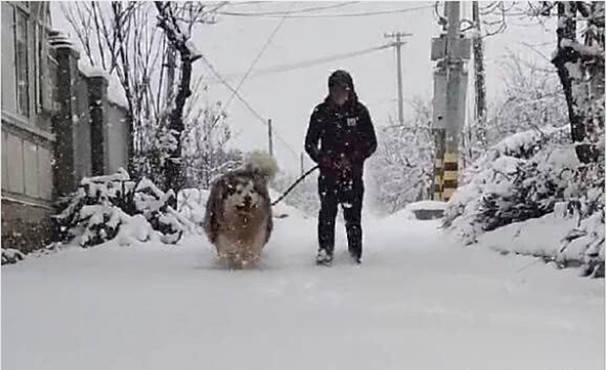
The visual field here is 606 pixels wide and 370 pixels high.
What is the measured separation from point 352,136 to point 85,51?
8.30 meters

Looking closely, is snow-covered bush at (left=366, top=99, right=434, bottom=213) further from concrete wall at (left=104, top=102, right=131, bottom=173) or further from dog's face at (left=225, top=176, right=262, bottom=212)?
dog's face at (left=225, top=176, right=262, bottom=212)

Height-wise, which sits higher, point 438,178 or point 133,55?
point 133,55

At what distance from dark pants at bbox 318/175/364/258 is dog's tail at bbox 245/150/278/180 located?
555 mm

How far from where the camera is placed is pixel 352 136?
7684 mm

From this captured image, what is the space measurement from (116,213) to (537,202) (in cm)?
421

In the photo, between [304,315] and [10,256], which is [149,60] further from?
[304,315]

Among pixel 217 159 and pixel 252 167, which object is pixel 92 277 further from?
pixel 217 159

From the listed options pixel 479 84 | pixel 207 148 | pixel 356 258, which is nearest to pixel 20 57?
pixel 356 258

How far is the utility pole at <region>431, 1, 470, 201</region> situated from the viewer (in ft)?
50.3

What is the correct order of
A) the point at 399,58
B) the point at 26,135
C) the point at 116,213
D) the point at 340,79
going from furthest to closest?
the point at 399,58 < the point at 116,213 < the point at 26,135 < the point at 340,79

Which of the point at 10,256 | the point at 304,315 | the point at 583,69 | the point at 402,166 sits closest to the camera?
the point at 304,315

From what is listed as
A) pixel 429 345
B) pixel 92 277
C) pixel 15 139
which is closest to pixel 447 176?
pixel 15 139

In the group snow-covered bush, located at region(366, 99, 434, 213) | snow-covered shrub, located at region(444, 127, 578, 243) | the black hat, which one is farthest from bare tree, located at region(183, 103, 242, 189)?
snow-covered bush, located at region(366, 99, 434, 213)

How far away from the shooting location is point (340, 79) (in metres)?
7.60
